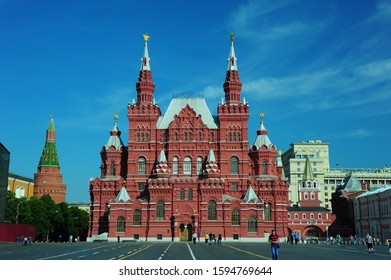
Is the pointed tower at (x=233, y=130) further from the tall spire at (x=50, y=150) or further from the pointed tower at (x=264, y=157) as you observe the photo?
the tall spire at (x=50, y=150)

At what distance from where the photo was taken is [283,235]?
83.6 m

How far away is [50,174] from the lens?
153 m

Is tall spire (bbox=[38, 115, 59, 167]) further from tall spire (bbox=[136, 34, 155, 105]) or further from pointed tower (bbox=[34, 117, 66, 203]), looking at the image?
tall spire (bbox=[136, 34, 155, 105])

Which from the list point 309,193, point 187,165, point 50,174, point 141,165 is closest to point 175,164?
point 187,165

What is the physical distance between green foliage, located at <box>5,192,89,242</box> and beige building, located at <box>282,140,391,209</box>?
84.6 metres

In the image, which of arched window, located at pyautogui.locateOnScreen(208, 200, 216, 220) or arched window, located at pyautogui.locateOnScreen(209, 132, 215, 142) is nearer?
arched window, located at pyautogui.locateOnScreen(208, 200, 216, 220)

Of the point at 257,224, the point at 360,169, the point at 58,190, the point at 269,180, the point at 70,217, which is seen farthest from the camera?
the point at 360,169

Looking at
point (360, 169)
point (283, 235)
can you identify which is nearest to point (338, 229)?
point (283, 235)

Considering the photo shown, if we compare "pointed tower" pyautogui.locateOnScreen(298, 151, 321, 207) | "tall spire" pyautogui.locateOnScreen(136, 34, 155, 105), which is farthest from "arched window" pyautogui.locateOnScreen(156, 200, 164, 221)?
"pointed tower" pyautogui.locateOnScreen(298, 151, 321, 207)

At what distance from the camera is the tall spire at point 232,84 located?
89.8 m

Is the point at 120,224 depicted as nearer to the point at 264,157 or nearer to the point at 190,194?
the point at 190,194

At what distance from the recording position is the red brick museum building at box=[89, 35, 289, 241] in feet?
263

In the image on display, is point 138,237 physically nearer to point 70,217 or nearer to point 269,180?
point 269,180

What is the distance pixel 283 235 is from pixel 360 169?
11131cm
